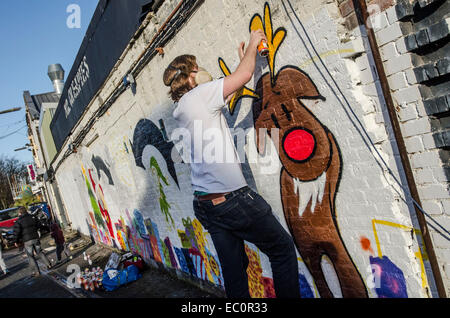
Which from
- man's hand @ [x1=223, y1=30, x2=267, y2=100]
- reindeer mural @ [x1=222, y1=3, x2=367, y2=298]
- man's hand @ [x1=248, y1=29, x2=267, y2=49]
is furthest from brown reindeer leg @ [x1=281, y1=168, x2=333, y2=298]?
man's hand @ [x1=248, y1=29, x2=267, y2=49]

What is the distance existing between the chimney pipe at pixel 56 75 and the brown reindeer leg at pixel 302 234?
2772 centimetres

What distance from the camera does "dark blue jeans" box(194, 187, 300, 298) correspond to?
7.97ft

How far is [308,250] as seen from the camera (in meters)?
3.00

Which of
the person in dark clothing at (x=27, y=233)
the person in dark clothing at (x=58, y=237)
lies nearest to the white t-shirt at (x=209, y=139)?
the person in dark clothing at (x=27, y=233)

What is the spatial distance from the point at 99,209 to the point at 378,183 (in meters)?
9.09

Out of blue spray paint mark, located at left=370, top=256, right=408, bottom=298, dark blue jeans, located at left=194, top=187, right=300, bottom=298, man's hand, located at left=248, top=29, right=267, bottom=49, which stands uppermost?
man's hand, located at left=248, top=29, right=267, bottom=49

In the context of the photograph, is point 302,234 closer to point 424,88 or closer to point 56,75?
point 424,88

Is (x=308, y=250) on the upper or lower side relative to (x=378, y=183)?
lower

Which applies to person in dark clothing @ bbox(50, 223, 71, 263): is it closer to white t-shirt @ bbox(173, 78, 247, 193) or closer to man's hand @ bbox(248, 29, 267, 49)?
white t-shirt @ bbox(173, 78, 247, 193)

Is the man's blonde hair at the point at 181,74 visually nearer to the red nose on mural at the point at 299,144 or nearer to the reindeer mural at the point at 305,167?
the reindeer mural at the point at 305,167

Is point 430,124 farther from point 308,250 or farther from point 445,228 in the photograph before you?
point 308,250
